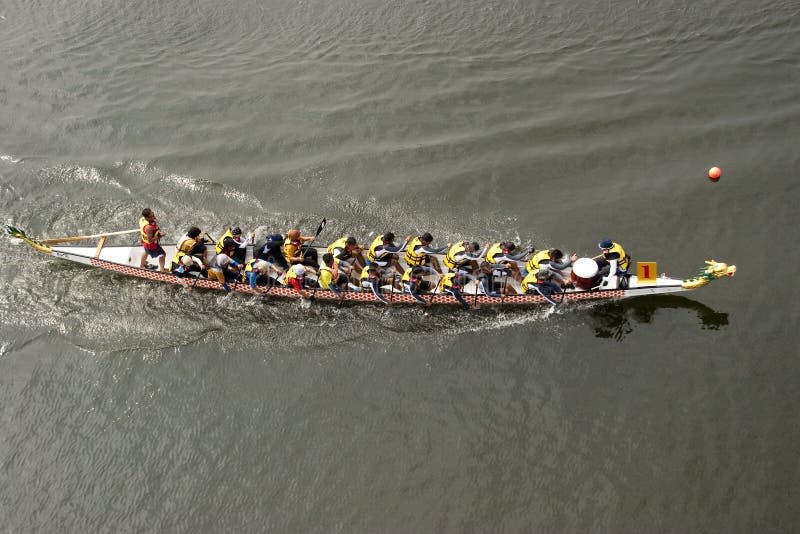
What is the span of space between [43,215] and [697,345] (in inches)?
780

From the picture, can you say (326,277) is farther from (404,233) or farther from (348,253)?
(404,233)

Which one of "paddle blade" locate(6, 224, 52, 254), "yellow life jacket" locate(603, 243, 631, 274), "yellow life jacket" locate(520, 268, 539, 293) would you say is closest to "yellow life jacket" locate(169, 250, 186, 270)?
"paddle blade" locate(6, 224, 52, 254)

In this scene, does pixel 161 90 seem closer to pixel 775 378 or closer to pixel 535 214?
pixel 535 214

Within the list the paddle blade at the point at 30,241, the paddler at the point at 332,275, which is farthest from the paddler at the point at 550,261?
the paddle blade at the point at 30,241

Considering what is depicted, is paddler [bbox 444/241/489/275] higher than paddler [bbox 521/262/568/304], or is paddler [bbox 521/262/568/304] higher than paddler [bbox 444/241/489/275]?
paddler [bbox 444/241/489/275]

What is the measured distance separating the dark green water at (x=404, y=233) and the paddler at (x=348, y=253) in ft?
4.12

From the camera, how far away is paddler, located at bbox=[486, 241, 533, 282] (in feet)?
46.2

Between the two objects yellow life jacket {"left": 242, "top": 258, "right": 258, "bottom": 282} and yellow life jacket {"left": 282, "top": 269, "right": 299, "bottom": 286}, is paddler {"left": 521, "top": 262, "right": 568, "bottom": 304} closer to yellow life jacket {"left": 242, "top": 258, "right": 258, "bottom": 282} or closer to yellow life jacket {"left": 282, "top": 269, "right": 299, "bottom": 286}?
yellow life jacket {"left": 282, "top": 269, "right": 299, "bottom": 286}

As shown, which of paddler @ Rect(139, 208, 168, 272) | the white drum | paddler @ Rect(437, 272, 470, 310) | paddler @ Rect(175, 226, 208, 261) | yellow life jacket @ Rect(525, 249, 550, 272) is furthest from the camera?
paddler @ Rect(139, 208, 168, 272)

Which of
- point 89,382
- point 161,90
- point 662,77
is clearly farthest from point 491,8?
point 89,382

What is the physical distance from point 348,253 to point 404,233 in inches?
106

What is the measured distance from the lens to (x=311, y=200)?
18281mm

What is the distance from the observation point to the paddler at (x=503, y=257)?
1409 cm

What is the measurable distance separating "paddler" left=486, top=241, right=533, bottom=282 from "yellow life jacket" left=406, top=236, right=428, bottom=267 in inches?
66.5
